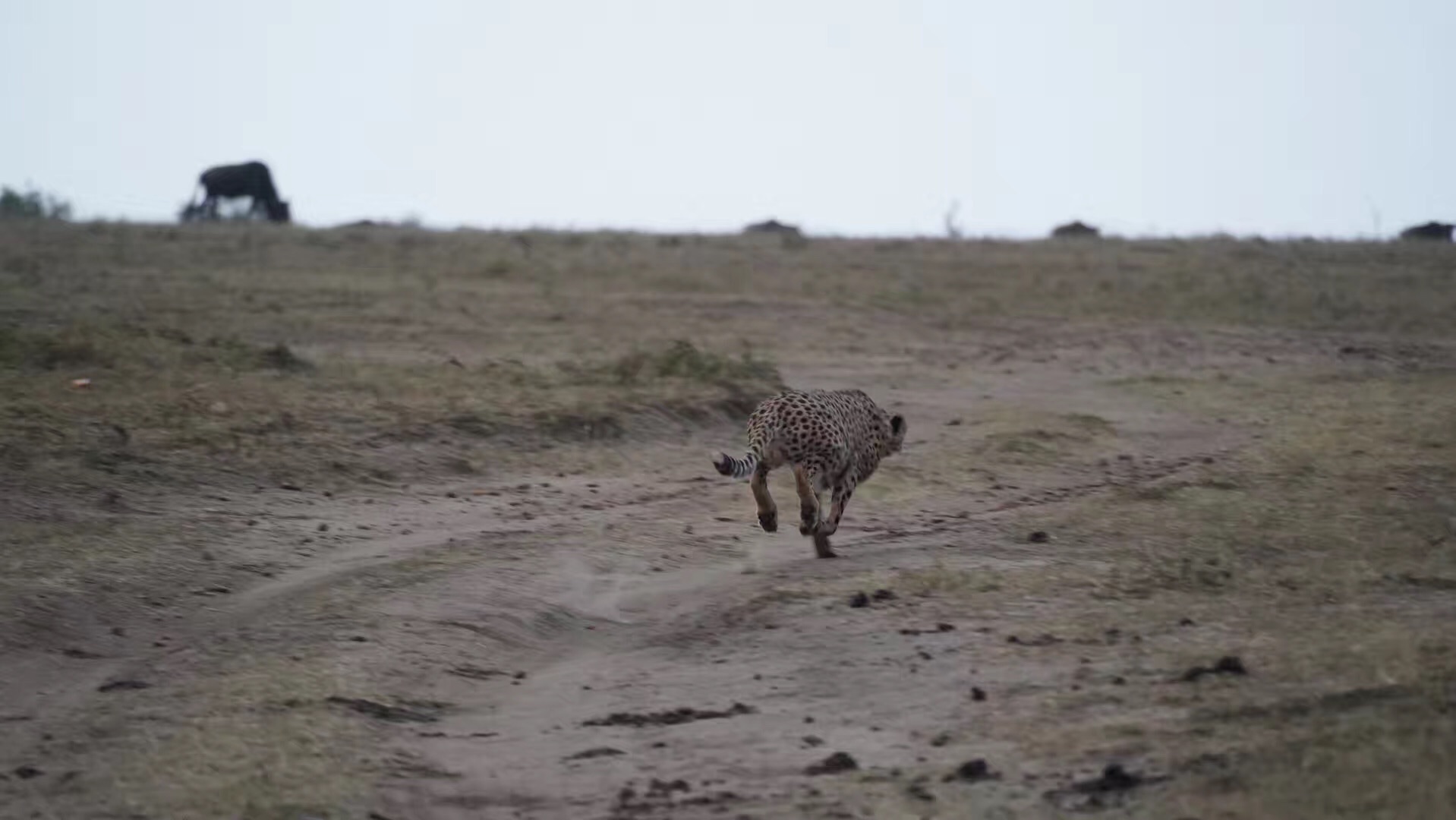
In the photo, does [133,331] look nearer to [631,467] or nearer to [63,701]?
[631,467]

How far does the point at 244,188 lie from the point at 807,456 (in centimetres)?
2988

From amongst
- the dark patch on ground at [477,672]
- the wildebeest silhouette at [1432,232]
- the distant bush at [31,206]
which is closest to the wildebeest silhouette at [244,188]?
the distant bush at [31,206]

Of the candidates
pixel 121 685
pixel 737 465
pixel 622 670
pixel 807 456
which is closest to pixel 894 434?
pixel 807 456

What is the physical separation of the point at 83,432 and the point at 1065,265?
1739 centimetres

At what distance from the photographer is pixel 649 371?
54.5 ft

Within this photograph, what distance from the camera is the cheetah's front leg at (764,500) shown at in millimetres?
10477

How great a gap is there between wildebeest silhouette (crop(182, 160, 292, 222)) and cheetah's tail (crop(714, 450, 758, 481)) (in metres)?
28.9

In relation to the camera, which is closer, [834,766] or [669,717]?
[834,766]

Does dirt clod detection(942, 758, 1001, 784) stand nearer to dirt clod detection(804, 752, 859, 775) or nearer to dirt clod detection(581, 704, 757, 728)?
dirt clod detection(804, 752, 859, 775)

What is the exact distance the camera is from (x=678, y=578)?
10180 mm

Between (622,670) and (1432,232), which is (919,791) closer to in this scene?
(622,670)

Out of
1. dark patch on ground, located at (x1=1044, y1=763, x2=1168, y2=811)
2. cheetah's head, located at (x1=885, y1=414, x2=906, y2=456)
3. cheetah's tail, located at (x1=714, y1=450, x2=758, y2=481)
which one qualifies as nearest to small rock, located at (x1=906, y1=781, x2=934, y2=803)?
dark patch on ground, located at (x1=1044, y1=763, x2=1168, y2=811)

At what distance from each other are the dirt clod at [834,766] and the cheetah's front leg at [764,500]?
382 centimetres

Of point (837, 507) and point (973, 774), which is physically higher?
point (837, 507)
